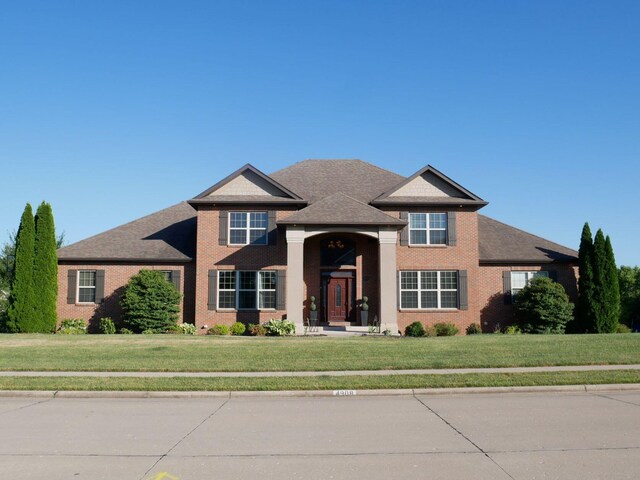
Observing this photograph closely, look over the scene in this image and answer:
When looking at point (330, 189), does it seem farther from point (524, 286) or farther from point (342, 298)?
point (524, 286)

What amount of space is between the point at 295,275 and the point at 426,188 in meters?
7.48

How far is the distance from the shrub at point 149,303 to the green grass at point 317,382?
13131 mm

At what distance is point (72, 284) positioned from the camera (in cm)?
2739

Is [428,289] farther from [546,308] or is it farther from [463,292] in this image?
[546,308]

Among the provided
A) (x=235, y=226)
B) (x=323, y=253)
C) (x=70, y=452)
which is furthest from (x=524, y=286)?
(x=70, y=452)

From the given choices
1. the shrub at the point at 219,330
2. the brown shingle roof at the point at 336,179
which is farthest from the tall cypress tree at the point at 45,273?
the brown shingle roof at the point at 336,179

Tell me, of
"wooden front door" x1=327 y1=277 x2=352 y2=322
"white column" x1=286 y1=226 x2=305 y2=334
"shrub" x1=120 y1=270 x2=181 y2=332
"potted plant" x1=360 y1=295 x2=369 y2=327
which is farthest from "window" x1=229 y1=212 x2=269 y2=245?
"potted plant" x1=360 y1=295 x2=369 y2=327

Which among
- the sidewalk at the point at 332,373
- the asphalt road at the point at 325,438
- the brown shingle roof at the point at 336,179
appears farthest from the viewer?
the brown shingle roof at the point at 336,179

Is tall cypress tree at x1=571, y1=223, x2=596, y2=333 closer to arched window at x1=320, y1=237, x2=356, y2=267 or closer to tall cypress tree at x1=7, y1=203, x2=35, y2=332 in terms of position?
arched window at x1=320, y1=237, x2=356, y2=267

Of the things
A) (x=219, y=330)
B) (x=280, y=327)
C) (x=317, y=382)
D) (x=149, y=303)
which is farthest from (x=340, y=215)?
(x=317, y=382)

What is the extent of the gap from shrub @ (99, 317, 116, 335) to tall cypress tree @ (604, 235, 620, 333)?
2170 cm

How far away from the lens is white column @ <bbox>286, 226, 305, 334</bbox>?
81.6 feet

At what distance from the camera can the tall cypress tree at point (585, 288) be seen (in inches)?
1028

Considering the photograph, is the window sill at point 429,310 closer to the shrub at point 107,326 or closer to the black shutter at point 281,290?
the black shutter at point 281,290
